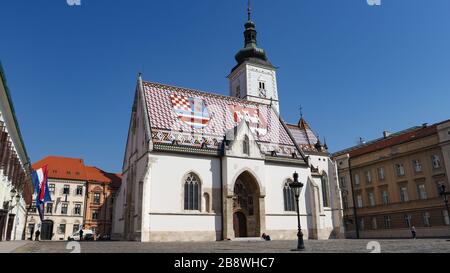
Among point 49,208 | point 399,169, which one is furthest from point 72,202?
point 399,169

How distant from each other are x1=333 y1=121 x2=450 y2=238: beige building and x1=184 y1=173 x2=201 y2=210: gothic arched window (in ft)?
92.5

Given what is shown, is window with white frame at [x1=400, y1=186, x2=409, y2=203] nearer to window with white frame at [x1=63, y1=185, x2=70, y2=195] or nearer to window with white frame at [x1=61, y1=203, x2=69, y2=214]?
window with white frame at [x1=61, y1=203, x2=69, y2=214]

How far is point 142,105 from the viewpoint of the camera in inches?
1256

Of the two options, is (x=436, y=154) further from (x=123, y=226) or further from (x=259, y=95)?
(x=123, y=226)

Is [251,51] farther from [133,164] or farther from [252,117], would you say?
[133,164]

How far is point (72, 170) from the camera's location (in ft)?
198

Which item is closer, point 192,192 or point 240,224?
point 192,192

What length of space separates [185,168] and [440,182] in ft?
98.1

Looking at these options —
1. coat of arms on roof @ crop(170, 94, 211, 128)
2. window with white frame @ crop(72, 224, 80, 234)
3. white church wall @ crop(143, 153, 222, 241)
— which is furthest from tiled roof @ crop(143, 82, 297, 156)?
window with white frame @ crop(72, 224, 80, 234)

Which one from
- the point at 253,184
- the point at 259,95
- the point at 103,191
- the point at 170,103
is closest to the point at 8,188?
the point at 170,103

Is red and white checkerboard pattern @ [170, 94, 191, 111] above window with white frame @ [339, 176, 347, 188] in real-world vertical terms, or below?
above

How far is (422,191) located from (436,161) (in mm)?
4011

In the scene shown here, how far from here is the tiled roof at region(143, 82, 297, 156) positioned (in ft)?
102

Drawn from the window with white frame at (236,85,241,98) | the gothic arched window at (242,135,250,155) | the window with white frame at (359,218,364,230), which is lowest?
the window with white frame at (359,218,364,230)
